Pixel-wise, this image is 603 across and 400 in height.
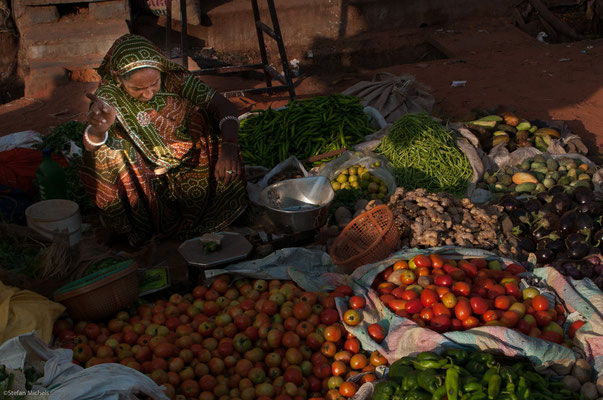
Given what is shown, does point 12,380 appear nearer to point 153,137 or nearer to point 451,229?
point 153,137

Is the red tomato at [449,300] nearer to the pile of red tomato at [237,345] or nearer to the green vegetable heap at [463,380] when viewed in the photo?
the green vegetable heap at [463,380]

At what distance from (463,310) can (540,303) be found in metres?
0.45

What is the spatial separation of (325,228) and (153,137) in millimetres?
1425

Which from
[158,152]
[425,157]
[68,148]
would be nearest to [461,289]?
[425,157]

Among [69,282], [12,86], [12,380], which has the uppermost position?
[12,380]

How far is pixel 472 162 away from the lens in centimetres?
493

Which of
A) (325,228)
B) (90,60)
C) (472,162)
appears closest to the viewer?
(325,228)

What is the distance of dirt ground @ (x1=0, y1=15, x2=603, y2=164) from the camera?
6.83m

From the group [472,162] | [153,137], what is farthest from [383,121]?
[153,137]

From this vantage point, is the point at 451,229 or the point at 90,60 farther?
the point at 90,60

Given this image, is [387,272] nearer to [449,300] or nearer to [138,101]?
[449,300]

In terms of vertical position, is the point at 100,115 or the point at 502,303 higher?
the point at 100,115

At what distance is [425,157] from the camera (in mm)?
4879

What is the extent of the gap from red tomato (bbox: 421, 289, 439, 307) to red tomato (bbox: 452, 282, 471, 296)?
12 cm
